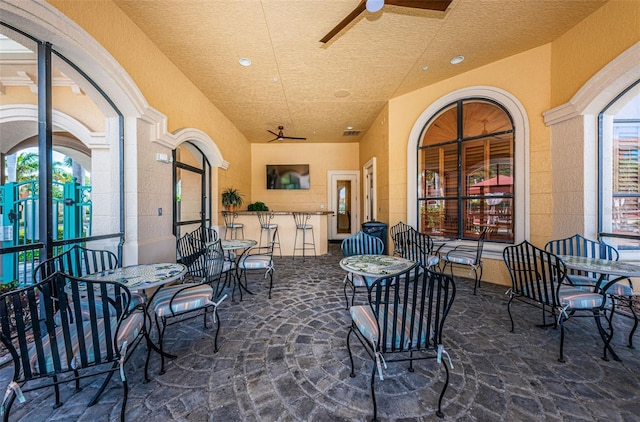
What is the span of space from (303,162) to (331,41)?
488 centimetres

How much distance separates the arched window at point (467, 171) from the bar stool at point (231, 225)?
161 inches

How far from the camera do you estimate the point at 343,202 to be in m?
8.09

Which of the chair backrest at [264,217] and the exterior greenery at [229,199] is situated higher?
the exterior greenery at [229,199]

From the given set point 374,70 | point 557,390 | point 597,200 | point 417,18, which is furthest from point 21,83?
point 597,200

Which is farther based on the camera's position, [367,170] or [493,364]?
[367,170]

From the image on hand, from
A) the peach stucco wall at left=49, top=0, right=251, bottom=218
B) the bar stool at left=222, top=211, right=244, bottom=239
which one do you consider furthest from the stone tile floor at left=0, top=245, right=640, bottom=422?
the bar stool at left=222, top=211, right=244, bottom=239

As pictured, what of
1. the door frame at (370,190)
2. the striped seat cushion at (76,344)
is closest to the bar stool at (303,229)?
the door frame at (370,190)

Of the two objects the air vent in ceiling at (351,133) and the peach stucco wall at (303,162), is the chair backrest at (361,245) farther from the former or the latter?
the peach stucco wall at (303,162)

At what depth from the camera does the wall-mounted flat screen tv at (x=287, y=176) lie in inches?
304

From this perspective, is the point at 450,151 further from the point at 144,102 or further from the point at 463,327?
the point at 144,102

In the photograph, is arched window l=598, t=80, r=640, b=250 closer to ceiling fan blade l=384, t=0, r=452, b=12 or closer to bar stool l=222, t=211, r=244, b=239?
ceiling fan blade l=384, t=0, r=452, b=12

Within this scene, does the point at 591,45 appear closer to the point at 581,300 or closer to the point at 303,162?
the point at 581,300

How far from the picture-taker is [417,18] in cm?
276

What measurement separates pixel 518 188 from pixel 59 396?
5.48m
